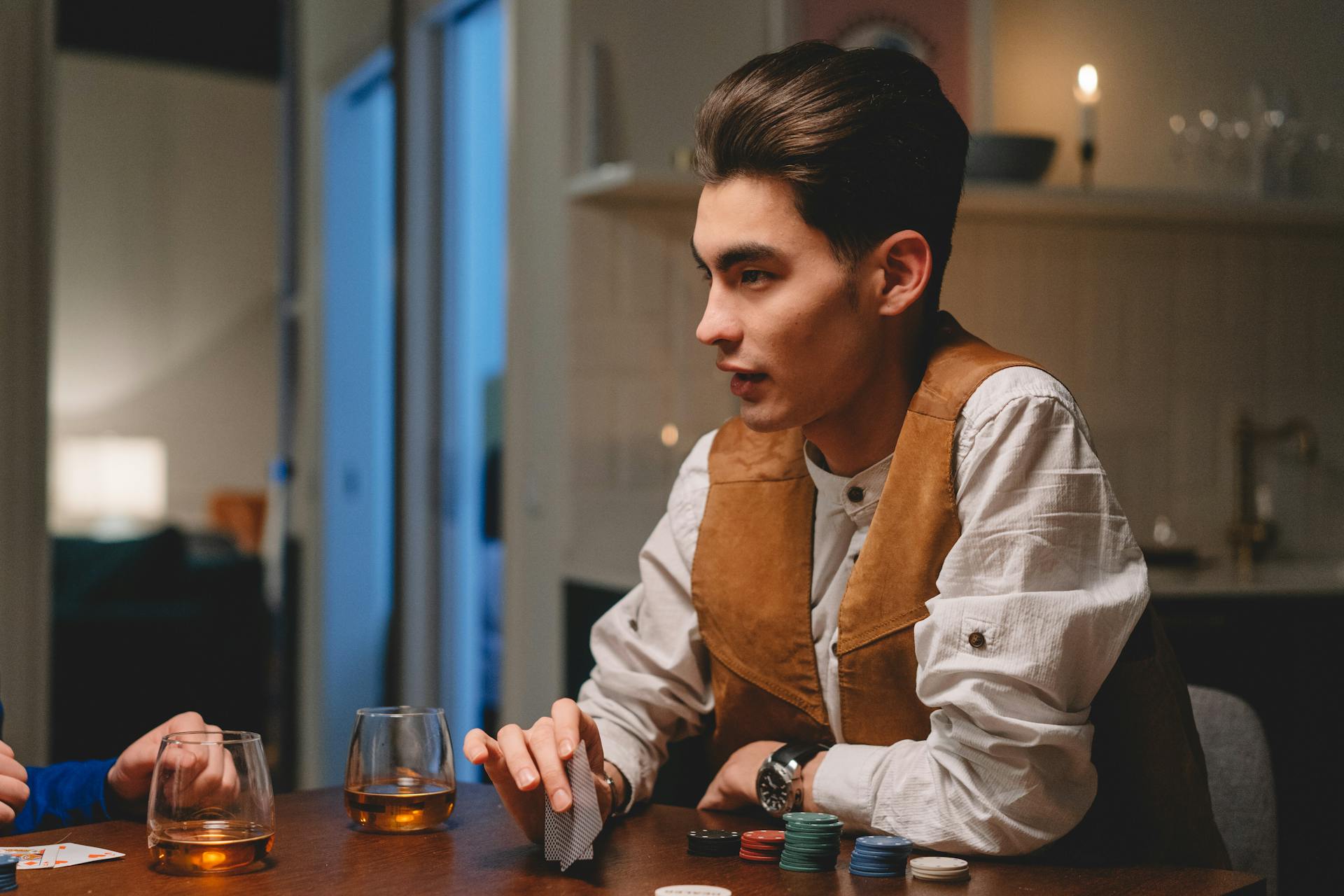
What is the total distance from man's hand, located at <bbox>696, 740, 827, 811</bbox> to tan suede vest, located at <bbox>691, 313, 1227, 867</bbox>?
0.07m

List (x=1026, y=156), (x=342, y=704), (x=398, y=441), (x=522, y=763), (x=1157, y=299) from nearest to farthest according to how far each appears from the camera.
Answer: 1. (x=522, y=763)
2. (x=1026, y=156)
3. (x=1157, y=299)
4. (x=398, y=441)
5. (x=342, y=704)

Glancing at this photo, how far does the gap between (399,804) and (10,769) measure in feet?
1.10

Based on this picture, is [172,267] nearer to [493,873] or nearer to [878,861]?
[493,873]

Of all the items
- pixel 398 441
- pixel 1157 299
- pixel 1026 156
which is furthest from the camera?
pixel 398 441

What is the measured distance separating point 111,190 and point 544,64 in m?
5.73

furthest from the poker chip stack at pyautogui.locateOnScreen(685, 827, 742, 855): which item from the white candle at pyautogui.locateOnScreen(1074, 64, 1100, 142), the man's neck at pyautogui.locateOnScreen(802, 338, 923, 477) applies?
the white candle at pyautogui.locateOnScreen(1074, 64, 1100, 142)

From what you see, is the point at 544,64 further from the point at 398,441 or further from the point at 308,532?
the point at 308,532

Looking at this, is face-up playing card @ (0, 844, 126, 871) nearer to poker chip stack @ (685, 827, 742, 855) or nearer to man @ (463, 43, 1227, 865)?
man @ (463, 43, 1227, 865)

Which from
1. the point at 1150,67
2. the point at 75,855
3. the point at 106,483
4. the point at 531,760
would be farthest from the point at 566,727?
the point at 106,483

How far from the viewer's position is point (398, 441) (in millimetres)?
4309

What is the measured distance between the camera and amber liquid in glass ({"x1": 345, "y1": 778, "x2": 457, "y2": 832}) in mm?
1200

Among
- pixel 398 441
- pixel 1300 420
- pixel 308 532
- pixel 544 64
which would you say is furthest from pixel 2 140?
pixel 1300 420

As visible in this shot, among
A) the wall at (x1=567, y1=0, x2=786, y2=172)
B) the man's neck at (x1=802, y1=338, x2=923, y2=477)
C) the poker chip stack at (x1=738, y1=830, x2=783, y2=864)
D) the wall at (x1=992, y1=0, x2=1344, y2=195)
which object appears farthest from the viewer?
the wall at (x1=992, y1=0, x2=1344, y2=195)

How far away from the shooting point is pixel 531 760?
3.88 ft
